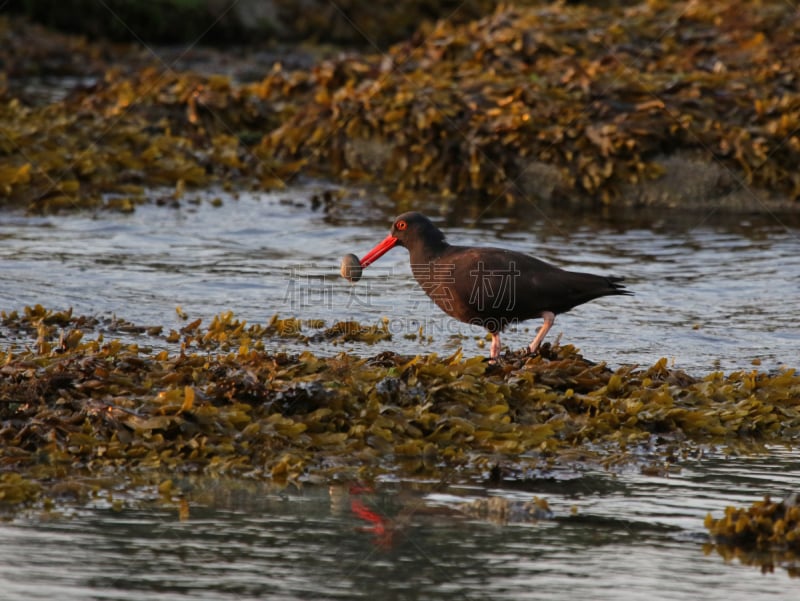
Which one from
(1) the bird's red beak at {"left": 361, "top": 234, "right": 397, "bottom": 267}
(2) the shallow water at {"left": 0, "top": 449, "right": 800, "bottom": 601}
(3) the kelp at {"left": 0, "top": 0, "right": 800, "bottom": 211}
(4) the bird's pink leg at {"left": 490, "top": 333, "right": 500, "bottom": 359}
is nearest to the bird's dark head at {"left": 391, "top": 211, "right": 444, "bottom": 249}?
(1) the bird's red beak at {"left": 361, "top": 234, "right": 397, "bottom": 267}

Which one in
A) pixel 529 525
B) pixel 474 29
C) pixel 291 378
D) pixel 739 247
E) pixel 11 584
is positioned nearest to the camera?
pixel 11 584

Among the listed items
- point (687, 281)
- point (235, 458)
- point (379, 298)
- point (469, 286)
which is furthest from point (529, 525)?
point (687, 281)

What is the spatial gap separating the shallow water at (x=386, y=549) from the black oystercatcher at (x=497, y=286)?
169 cm

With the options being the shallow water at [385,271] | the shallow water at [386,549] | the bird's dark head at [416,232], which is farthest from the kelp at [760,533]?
the bird's dark head at [416,232]

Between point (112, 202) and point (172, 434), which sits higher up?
point (112, 202)

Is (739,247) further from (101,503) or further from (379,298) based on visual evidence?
(101,503)

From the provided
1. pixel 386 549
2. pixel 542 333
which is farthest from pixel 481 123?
pixel 386 549

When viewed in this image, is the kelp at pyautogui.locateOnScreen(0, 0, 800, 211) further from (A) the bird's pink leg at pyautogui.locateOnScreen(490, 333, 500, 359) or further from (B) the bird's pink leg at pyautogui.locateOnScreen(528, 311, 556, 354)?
(A) the bird's pink leg at pyautogui.locateOnScreen(490, 333, 500, 359)

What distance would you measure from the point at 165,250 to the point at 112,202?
1.43 m

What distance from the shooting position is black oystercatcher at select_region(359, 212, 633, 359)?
20.7 ft

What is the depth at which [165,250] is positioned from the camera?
31.8 ft

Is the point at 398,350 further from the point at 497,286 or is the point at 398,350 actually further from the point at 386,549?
the point at 386,549

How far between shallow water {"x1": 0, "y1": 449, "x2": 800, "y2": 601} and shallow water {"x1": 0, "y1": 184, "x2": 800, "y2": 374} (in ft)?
7.98

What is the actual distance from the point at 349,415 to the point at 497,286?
Result: 1365mm
